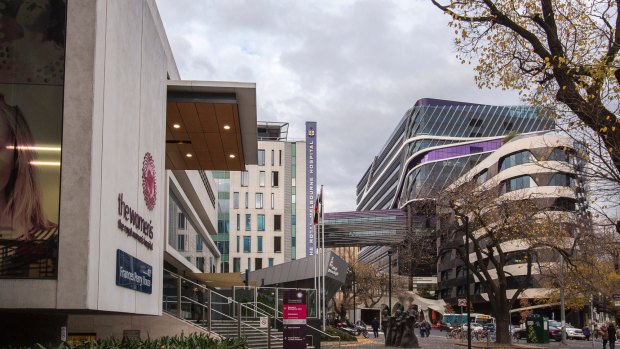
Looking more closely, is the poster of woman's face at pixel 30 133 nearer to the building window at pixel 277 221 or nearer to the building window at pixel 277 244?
the building window at pixel 277 244

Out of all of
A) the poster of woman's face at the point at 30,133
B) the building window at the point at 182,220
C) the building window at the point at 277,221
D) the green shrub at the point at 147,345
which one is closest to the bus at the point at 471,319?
the building window at the point at 277,221

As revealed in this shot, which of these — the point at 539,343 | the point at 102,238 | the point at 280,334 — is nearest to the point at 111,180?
the point at 102,238

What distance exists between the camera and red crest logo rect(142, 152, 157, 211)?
17.5 metres

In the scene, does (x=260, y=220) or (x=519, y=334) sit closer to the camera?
(x=519, y=334)

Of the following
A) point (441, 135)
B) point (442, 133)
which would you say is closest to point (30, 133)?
point (441, 135)

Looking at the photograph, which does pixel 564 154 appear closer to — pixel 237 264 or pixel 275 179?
pixel 237 264

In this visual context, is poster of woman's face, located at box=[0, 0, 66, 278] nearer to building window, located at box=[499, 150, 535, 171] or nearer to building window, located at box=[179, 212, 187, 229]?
building window, located at box=[179, 212, 187, 229]

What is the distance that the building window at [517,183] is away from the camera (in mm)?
86000

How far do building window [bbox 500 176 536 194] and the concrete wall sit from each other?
66847 millimetres

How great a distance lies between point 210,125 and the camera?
2488 cm

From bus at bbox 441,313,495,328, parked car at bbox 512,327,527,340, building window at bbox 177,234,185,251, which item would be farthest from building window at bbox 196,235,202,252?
bus at bbox 441,313,495,328

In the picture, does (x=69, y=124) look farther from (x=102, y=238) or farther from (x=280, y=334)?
(x=280, y=334)

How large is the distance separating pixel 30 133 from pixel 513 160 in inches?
3190

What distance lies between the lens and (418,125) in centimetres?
→ 13650
